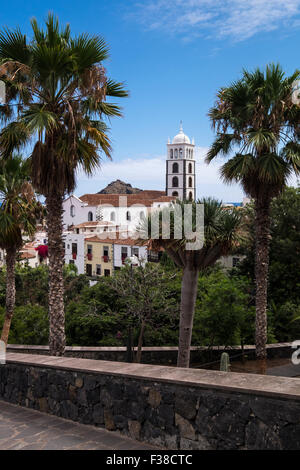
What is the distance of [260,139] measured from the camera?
38.9 feet

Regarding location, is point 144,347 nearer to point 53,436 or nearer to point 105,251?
point 53,436

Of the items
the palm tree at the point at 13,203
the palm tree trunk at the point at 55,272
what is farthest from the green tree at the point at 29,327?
the palm tree trunk at the point at 55,272

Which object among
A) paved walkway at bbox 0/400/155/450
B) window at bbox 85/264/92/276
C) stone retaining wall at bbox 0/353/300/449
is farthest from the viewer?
window at bbox 85/264/92/276

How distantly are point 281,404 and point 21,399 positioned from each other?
14.0 feet

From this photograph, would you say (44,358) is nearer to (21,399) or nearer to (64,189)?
(21,399)

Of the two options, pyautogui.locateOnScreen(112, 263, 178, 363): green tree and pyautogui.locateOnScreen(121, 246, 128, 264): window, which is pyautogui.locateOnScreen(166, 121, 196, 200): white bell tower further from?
pyautogui.locateOnScreen(112, 263, 178, 363): green tree

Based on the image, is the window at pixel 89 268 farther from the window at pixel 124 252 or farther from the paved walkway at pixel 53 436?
the paved walkway at pixel 53 436

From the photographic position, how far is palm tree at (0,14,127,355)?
8.52 meters

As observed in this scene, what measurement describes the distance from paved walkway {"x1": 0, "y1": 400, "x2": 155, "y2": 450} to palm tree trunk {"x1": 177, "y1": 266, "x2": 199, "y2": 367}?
6.26m

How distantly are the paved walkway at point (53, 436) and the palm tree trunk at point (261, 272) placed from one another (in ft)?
27.9

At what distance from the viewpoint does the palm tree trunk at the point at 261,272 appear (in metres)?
12.9

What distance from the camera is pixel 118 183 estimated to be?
579 ft

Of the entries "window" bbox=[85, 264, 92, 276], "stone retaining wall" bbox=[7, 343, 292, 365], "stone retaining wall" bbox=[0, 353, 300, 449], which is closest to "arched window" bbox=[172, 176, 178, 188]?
"window" bbox=[85, 264, 92, 276]
